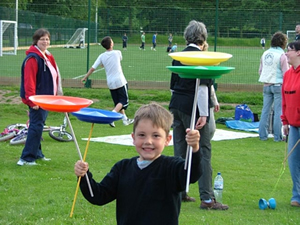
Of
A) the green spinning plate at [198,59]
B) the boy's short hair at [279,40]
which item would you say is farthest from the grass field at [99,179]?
the green spinning plate at [198,59]

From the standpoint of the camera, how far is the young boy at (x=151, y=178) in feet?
11.0

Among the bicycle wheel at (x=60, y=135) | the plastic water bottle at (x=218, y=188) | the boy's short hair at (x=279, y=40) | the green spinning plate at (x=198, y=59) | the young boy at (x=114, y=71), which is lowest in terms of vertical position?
the bicycle wheel at (x=60, y=135)

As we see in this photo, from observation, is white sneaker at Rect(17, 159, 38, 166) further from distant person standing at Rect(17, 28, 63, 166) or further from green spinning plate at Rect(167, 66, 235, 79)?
green spinning plate at Rect(167, 66, 235, 79)

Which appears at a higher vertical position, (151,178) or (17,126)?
(151,178)

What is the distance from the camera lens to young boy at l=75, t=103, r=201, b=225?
337cm

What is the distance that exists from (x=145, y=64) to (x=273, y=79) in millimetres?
14177

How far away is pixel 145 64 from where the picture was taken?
24922mm

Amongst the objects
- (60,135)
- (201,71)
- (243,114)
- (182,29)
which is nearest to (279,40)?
(243,114)

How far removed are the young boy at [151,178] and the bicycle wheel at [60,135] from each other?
23.4ft

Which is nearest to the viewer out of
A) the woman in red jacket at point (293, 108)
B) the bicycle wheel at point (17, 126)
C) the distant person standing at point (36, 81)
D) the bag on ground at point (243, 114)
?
the woman in red jacket at point (293, 108)

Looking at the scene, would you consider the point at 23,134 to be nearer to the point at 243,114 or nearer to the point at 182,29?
the point at 243,114

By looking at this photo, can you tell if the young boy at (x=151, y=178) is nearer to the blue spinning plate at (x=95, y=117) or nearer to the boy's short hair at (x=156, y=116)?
the boy's short hair at (x=156, y=116)

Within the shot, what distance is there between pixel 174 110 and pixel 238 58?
1607 cm

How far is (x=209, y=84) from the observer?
6.10 meters
